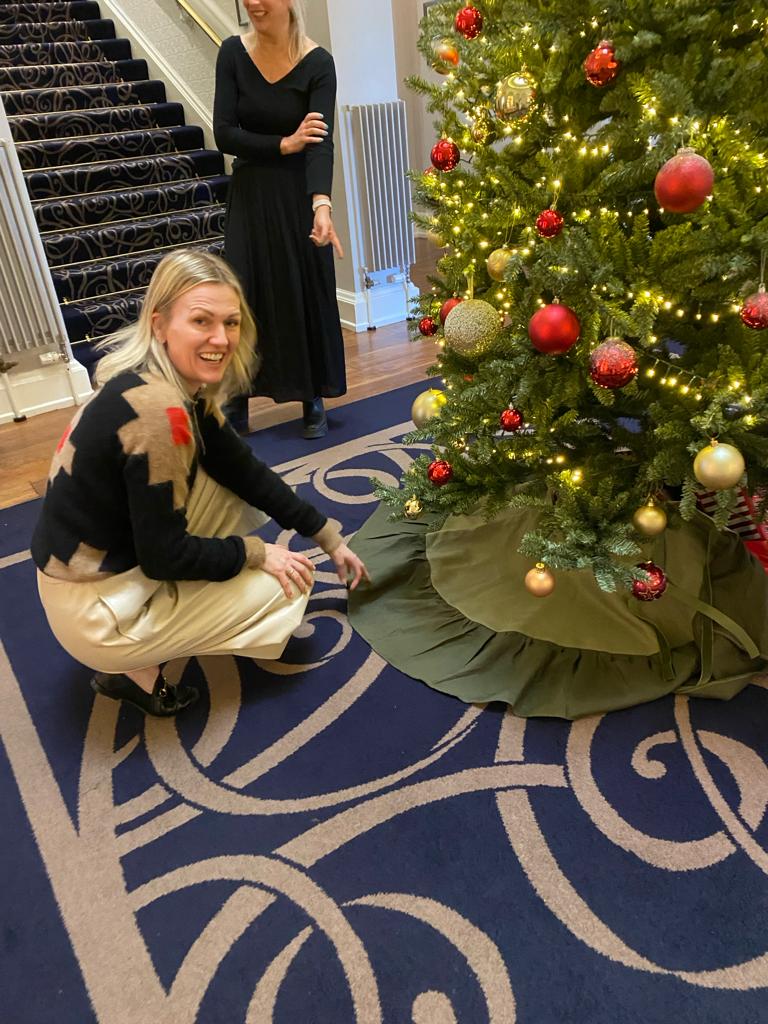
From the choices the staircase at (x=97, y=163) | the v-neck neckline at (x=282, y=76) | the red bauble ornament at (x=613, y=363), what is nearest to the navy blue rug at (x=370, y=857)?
the red bauble ornament at (x=613, y=363)

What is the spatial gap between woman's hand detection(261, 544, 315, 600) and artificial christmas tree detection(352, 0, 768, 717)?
0.85ft

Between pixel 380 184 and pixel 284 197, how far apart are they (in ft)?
4.06

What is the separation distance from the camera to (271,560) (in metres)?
1.45

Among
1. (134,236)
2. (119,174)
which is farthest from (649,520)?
(119,174)

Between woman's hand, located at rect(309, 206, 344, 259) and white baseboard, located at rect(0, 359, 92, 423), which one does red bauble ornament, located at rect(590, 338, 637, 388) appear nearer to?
woman's hand, located at rect(309, 206, 344, 259)

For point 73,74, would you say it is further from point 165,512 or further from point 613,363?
point 613,363

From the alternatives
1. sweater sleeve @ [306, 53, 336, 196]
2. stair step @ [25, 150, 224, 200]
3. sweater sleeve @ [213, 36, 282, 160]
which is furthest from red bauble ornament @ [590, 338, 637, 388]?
stair step @ [25, 150, 224, 200]

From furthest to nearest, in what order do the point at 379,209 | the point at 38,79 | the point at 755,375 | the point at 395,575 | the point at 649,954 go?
the point at 38,79, the point at 379,209, the point at 395,575, the point at 755,375, the point at 649,954

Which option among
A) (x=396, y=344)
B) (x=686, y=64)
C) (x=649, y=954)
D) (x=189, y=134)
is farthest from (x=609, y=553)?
(x=189, y=134)

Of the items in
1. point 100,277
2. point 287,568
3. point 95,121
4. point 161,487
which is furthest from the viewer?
point 95,121

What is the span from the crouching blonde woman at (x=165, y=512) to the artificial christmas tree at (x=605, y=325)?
1.05ft

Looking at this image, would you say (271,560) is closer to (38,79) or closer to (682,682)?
(682,682)

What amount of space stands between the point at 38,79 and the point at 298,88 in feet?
8.68

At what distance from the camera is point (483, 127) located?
4.52 feet
